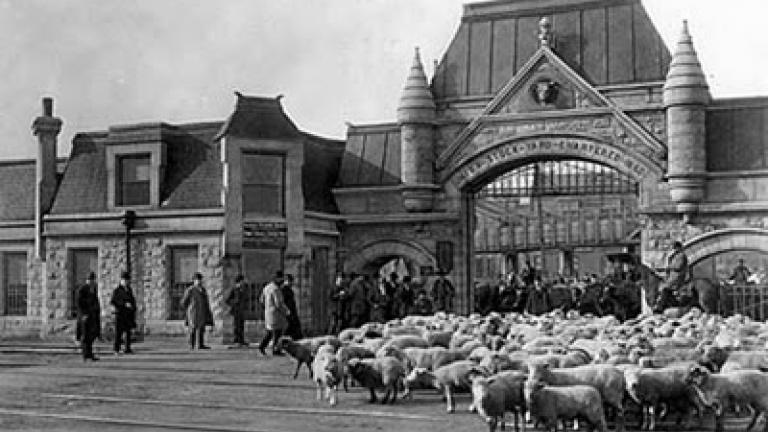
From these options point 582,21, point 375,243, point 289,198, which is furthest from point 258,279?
point 582,21

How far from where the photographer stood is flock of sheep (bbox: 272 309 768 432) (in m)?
13.1

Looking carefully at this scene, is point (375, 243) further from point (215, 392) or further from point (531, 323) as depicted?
point (215, 392)

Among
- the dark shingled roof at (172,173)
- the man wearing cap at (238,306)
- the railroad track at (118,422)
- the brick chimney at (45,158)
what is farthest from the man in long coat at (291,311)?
the brick chimney at (45,158)

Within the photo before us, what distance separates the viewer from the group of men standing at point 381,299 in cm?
2759

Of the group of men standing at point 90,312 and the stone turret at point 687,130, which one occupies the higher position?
the stone turret at point 687,130

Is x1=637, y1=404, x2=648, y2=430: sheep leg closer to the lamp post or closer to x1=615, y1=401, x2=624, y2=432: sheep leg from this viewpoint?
x1=615, y1=401, x2=624, y2=432: sheep leg

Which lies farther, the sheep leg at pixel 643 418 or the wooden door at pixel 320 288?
the wooden door at pixel 320 288

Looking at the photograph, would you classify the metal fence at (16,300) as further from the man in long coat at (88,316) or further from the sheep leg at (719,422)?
the sheep leg at (719,422)

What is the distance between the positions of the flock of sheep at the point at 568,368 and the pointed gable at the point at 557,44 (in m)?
12.4

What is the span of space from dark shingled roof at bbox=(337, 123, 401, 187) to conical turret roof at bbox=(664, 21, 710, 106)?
8.43 meters

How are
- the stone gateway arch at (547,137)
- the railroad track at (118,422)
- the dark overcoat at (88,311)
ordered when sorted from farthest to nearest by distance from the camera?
the stone gateway arch at (547,137) < the dark overcoat at (88,311) < the railroad track at (118,422)

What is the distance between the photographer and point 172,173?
102 ft

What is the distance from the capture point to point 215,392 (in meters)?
17.5

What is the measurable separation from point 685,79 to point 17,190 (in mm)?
19785
